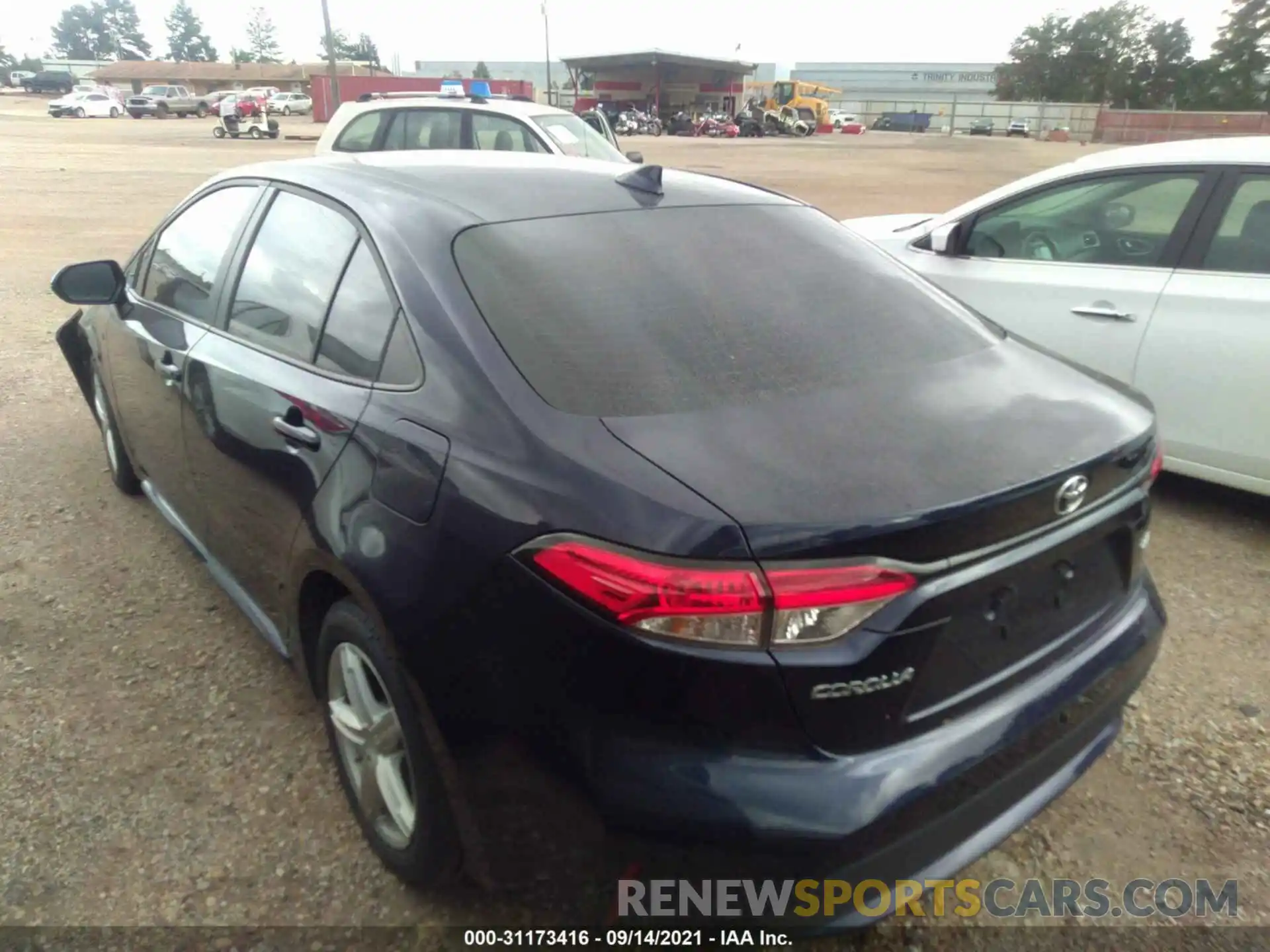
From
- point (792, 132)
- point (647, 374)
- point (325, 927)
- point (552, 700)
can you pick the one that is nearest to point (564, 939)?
point (325, 927)

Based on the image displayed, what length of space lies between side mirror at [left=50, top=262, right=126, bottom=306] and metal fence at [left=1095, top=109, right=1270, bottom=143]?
4295cm

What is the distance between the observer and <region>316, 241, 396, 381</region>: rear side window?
2240 millimetres

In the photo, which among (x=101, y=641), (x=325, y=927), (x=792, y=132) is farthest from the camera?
(x=792, y=132)

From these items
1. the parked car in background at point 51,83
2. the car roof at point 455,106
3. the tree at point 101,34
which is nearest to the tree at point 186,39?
the tree at point 101,34

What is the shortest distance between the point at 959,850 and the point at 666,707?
26.6 inches

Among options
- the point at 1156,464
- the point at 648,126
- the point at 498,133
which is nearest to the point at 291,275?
the point at 1156,464

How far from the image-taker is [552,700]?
1.71m

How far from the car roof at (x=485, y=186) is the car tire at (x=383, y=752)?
100 centimetres

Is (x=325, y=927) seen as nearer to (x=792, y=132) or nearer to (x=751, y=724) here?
(x=751, y=724)

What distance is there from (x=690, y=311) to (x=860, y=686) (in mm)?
994

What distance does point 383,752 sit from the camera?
7.30ft

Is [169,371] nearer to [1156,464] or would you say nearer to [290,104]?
[1156,464]

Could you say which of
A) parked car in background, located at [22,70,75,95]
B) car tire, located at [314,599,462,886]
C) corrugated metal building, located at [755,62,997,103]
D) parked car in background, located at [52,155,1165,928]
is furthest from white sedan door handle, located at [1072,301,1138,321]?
corrugated metal building, located at [755,62,997,103]

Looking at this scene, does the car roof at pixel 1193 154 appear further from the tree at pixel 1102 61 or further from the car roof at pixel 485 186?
the tree at pixel 1102 61
